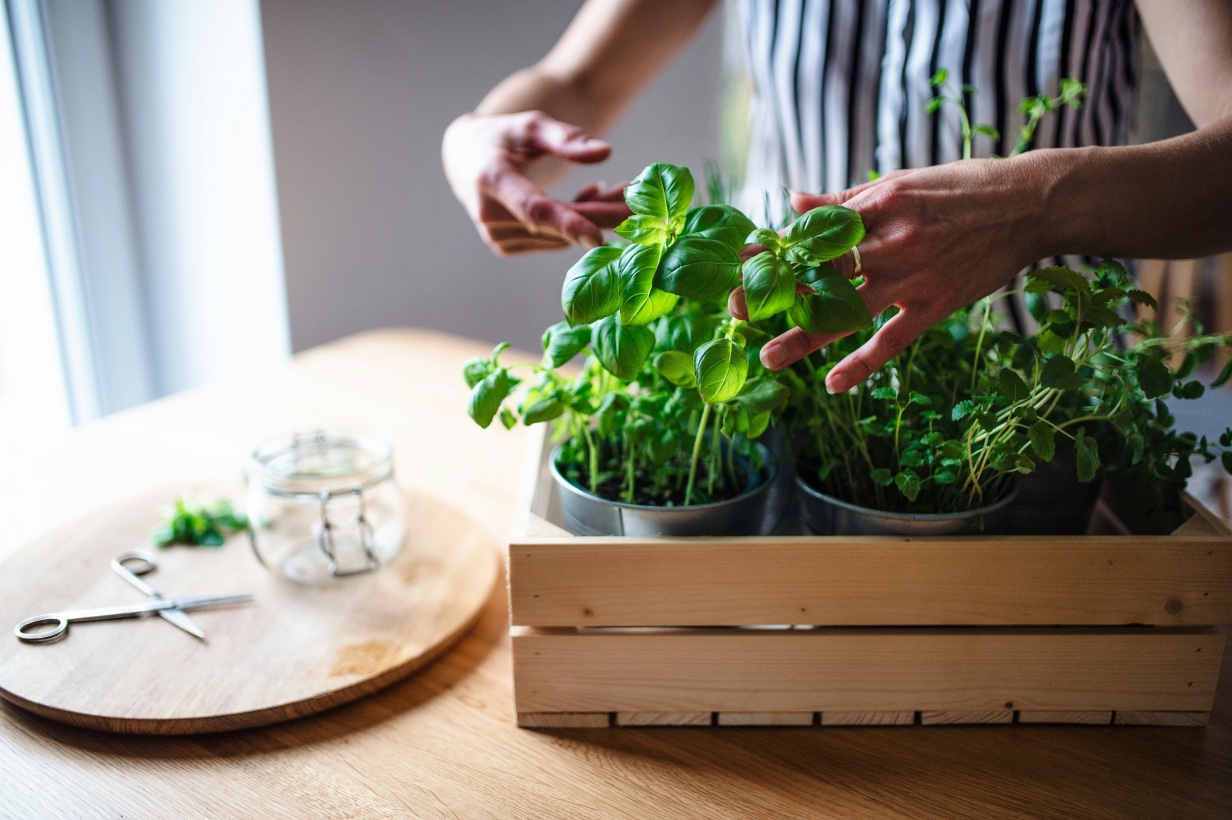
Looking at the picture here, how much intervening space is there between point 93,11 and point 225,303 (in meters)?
0.83

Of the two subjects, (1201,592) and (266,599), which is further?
(266,599)

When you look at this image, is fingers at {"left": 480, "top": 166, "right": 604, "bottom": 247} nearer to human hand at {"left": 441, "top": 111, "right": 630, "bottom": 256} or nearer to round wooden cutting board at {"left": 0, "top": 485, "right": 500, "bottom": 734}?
human hand at {"left": 441, "top": 111, "right": 630, "bottom": 256}

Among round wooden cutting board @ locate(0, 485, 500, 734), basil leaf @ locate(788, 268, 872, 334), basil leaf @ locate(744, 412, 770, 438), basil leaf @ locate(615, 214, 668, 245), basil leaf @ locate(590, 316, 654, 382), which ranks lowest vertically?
round wooden cutting board @ locate(0, 485, 500, 734)

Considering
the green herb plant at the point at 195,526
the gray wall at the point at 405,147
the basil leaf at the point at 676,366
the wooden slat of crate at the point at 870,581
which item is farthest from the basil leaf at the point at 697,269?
the gray wall at the point at 405,147

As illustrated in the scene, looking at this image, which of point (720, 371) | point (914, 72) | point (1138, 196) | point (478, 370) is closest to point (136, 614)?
point (478, 370)

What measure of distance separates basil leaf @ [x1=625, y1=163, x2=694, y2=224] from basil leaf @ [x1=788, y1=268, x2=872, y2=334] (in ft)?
0.36

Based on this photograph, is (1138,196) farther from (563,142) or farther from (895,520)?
(563,142)

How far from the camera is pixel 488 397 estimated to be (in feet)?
2.57

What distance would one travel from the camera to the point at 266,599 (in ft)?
3.18

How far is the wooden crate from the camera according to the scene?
2.52 feet

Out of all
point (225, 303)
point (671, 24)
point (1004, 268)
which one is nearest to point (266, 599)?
point (1004, 268)

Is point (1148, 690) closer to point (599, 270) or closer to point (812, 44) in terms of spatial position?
point (599, 270)

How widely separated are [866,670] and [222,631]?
1.97 ft

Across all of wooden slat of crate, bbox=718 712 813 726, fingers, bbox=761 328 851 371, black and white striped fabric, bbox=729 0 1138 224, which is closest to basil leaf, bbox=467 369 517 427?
fingers, bbox=761 328 851 371
